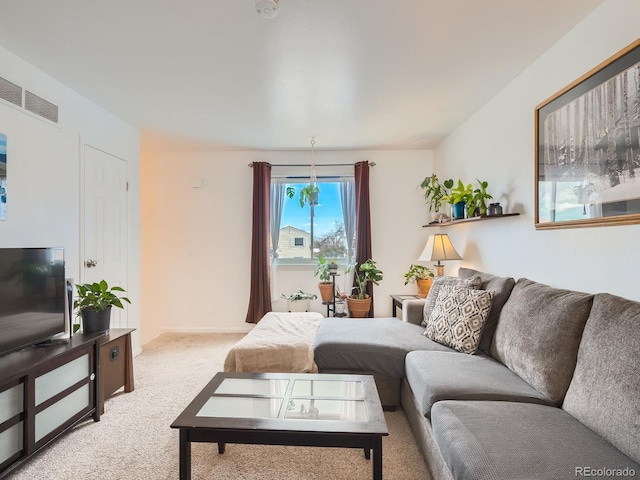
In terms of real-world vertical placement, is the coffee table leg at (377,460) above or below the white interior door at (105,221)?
below

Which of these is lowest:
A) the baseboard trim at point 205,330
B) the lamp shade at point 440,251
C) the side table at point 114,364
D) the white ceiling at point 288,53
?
the baseboard trim at point 205,330

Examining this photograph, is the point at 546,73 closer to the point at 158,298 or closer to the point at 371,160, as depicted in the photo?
the point at 371,160

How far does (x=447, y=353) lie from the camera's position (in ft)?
6.89

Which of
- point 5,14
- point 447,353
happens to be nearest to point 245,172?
point 5,14

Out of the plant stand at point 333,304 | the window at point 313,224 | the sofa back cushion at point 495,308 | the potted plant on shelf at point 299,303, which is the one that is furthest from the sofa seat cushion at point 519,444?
the window at point 313,224

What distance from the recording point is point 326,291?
4.16 metres

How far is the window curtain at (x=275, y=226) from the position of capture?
4383 millimetres

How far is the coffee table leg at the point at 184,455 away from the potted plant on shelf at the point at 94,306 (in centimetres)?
130

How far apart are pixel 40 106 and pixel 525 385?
3648 millimetres

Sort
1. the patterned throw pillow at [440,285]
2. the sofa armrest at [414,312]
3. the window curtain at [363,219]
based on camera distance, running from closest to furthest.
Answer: the patterned throw pillow at [440,285] < the sofa armrest at [414,312] < the window curtain at [363,219]

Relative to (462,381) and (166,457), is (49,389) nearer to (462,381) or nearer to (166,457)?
(166,457)

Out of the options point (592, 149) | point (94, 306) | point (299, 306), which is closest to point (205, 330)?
point (299, 306)

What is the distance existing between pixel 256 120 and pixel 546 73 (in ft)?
8.02

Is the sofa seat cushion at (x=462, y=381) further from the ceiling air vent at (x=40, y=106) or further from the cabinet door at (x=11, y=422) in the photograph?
the ceiling air vent at (x=40, y=106)
